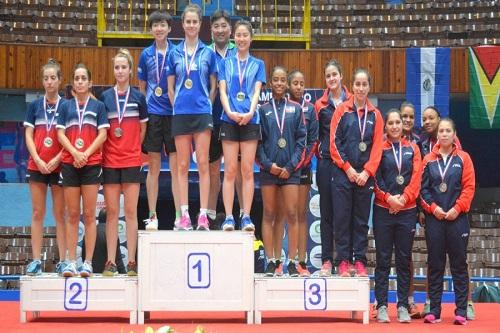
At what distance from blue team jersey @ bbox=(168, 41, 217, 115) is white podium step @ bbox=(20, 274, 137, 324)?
1356 millimetres

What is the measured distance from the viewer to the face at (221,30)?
7.36m

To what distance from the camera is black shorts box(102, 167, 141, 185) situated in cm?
722

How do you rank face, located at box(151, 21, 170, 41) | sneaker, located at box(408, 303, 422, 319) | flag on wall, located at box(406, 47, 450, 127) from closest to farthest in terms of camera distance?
face, located at box(151, 21, 170, 41) → sneaker, located at box(408, 303, 422, 319) → flag on wall, located at box(406, 47, 450, 127)

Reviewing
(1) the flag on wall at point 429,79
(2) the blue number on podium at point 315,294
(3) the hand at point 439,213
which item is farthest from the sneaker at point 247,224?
(1) the flag on wall at point 429,79

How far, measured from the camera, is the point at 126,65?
23.9 feet

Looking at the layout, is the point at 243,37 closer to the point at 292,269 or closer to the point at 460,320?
the point at 292,269

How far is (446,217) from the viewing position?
280 inches

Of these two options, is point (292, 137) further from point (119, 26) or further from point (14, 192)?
point (119, 26)

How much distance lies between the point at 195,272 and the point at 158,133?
1130 millimetres

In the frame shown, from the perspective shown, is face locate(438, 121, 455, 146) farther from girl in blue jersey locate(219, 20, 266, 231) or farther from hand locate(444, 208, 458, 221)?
girl in blue jersey locate(219, 20, 266, 231)

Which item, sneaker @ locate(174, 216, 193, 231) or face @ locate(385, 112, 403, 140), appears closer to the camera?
sneaker @ locate(174, 216, 193, 231)

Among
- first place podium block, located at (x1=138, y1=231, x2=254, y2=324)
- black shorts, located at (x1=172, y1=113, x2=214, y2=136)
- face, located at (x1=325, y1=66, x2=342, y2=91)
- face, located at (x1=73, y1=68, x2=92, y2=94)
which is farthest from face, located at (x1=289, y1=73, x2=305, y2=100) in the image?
face, located at (x1=73, y1=68, x2=92, y2=94)

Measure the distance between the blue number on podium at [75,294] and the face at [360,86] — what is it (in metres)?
2.49

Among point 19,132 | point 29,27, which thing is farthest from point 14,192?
point 29,27
